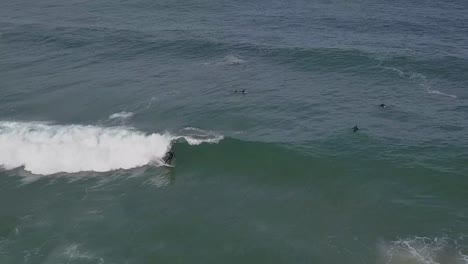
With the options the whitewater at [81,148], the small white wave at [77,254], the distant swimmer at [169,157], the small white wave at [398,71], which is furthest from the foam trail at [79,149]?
the small white wave at [398,71]

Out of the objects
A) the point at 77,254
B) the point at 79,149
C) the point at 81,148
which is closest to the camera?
the point at 77,254

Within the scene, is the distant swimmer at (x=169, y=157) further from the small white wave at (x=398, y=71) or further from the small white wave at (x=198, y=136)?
the small white wave at (x=398, y=71)

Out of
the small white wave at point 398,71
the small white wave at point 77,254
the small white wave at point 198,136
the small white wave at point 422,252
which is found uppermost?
the small white wave at point 398,71

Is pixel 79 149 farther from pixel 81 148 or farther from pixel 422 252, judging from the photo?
pixel 422 252

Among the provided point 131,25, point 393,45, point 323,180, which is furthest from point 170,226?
point 131,25

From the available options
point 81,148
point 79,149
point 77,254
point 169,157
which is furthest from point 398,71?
point 77,254

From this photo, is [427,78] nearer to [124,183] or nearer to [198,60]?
[198,60]
